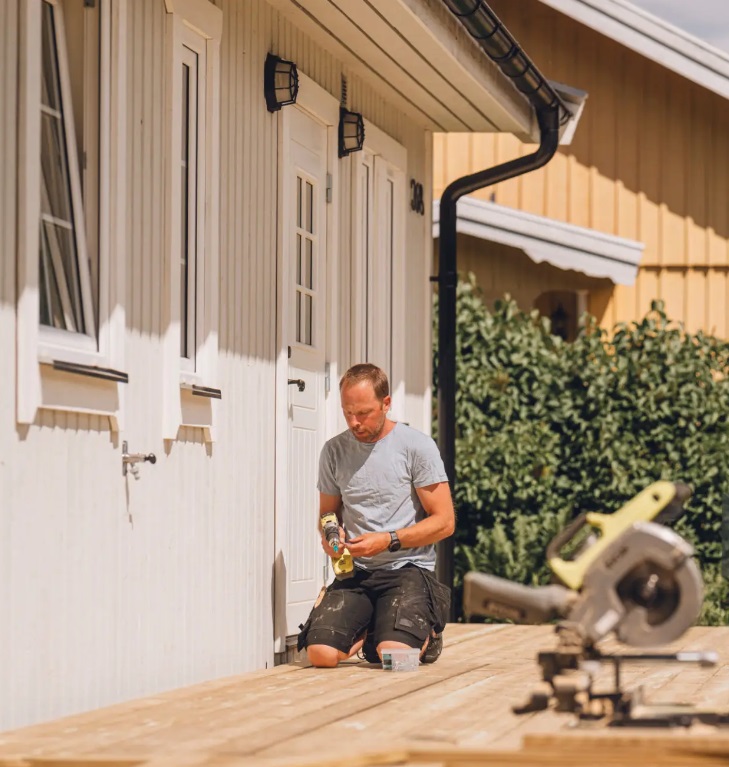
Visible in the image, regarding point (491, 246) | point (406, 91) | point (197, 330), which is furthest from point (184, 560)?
point (491, 246)

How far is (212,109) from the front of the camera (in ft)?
23.8

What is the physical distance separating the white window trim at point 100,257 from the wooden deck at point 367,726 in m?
1.06

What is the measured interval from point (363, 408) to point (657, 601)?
130 inches

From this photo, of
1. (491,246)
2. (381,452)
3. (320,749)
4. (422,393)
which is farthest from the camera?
(491,246)

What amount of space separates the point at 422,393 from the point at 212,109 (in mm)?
4497

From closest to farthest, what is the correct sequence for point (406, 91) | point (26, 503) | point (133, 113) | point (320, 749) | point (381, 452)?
point (320, 749) → point (26, 503) → point (133, 113) → point (381, 452) → point (406, 91)

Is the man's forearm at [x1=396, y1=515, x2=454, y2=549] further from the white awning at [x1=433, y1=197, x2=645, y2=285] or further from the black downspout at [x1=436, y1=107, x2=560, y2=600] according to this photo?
the white awning at [x1=433, y1=197, x2=645, y2=285]

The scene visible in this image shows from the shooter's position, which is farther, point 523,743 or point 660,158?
point 660,158

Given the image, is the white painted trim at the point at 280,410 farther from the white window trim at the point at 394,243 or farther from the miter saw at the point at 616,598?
the miter saw at the point at 616,598

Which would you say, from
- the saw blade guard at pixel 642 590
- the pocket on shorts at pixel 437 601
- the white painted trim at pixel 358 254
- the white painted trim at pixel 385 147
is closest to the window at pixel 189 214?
the pocket on shorts at pixel 437 601

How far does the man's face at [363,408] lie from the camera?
7395 mm

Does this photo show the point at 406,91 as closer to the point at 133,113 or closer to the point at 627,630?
the point at 133,113

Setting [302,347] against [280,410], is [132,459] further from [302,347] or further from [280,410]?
[302,347]

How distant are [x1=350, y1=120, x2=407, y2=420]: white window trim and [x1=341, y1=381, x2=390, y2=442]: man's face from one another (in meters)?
2.07
